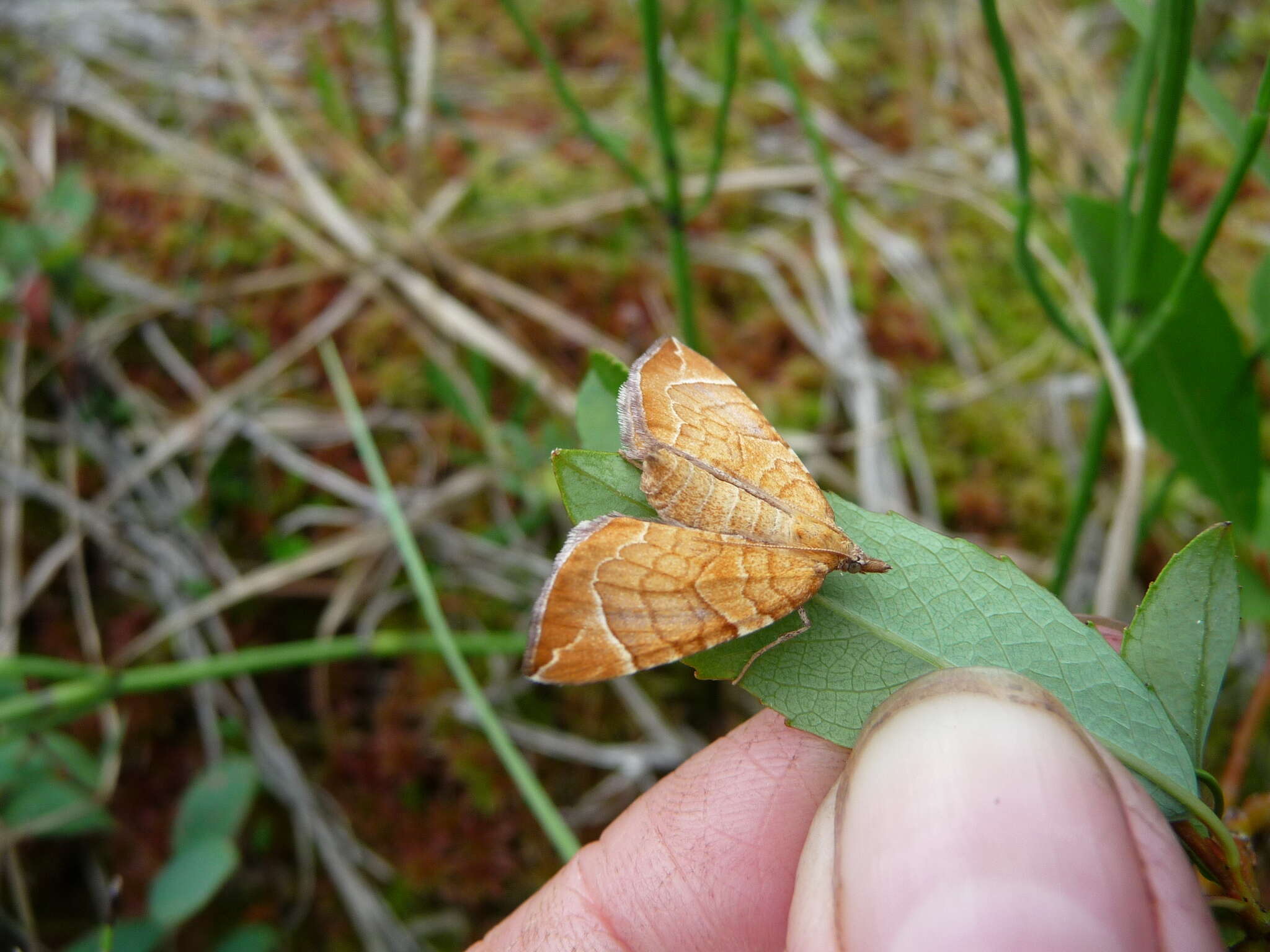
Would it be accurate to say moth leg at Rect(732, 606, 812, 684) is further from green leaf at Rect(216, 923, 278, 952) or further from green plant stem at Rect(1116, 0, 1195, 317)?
green leaf at Rect(216, 923, 278, 952)

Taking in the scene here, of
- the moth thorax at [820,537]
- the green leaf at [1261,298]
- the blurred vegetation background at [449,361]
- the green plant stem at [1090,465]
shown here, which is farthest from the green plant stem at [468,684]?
the green leaf at [1261,298]

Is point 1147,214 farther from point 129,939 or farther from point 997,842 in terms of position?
point 129,939

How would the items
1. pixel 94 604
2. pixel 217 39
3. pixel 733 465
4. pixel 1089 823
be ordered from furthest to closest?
pixel 217 39 → pixel 94 604 → pixel 733 465 → pixel 1089 823

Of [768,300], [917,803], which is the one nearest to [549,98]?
[768,300]

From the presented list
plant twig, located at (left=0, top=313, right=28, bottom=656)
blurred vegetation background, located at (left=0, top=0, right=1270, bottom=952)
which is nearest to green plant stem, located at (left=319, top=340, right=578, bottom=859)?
blurred vegetation background, located at (left=0, top=0, right=1270, bottom=952)

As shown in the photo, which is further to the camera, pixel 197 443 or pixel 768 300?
pixel 768 300

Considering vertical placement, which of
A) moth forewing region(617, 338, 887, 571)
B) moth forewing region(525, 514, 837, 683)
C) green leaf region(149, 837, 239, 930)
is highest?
moth forewing region(617, 338, 887, 571)

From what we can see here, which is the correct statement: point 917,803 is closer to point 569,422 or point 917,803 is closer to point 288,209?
point 569,422
